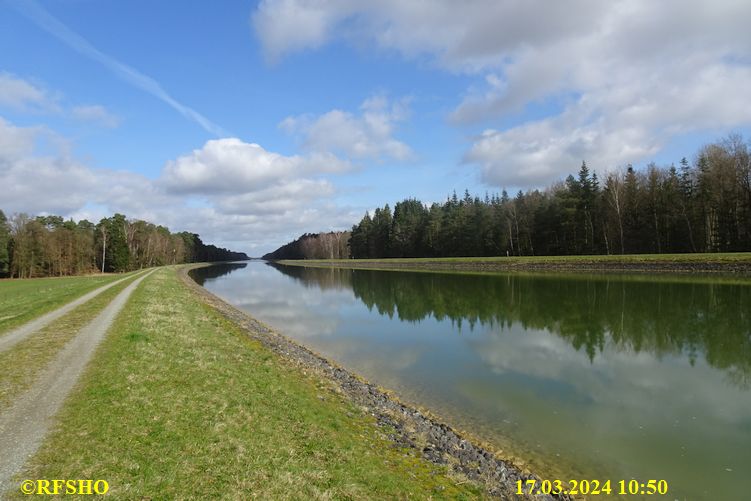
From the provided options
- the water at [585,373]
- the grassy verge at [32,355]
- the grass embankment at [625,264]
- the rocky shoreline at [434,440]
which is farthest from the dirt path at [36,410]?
the grass embankment at [625,264]

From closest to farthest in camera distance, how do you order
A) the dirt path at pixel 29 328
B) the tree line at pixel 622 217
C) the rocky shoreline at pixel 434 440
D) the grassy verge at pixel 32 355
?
the rocky shoreline at pixel 434 440
the grassy verge at pixel 32 355
the dirt path at pixel 29 328
the tree line at pixel 622 217

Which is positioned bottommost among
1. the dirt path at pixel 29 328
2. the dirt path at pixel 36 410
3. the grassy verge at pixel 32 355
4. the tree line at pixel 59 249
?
the dirt path at pixel 36 410

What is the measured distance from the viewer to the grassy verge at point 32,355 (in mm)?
8944

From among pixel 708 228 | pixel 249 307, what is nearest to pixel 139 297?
pixel 249 307

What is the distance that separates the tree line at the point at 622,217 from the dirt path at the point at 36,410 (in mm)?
66770

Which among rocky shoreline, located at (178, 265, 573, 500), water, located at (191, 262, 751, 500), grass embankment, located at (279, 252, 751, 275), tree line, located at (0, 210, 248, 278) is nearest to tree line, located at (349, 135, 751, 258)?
grass embankment, located at (279, 252, 751, 275)

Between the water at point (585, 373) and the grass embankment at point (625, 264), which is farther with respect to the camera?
the grass embankment at point (625, 264)

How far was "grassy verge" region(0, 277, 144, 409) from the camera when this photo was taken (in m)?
8.94

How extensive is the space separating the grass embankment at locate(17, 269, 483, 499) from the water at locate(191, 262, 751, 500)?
314 centimetres

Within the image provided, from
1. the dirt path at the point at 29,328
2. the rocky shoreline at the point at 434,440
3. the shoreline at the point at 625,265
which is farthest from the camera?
the shoreline at the point at 625,265

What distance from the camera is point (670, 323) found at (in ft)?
69.6

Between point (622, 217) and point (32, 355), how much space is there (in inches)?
2854

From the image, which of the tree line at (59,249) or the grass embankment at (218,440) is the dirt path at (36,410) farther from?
the tree line at (59,249)

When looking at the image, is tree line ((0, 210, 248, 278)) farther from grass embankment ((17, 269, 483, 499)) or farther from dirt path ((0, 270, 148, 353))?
grass embankment ((17, 269, 483, 499))
